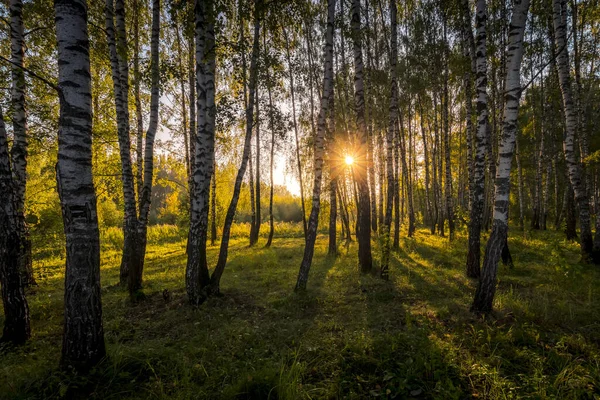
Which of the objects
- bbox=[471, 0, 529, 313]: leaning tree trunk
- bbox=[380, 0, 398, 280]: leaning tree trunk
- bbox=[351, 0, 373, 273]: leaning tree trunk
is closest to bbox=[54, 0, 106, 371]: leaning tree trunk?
bbox=[351, 0, 373, 273]: leaning tree trunk

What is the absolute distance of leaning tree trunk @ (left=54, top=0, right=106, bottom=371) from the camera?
3.17 metres

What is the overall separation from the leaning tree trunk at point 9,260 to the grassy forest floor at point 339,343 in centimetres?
38

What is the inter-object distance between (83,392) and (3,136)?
403 centimetres

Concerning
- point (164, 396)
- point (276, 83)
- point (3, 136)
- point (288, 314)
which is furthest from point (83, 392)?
point (276, 83)

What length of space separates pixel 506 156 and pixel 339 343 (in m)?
4.47

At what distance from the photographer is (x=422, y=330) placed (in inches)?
171

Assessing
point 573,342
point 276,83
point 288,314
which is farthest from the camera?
point 276,83

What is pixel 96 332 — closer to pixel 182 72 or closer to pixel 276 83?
pixel 182 72

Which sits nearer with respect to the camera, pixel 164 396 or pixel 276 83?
pixel 164 396

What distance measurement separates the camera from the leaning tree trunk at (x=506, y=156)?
15.7 ft

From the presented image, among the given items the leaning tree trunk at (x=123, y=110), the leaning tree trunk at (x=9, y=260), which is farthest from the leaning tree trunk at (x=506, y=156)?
the leaning tree trunk at (x=9, y=260)

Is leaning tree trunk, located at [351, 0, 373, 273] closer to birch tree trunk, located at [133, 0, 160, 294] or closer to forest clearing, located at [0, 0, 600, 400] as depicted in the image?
forest clearing, located at [0, 0, 600, 400]

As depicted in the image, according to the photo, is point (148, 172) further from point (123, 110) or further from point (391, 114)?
point (391, 114)

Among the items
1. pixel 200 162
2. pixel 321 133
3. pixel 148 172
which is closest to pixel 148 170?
pixel 148 172
